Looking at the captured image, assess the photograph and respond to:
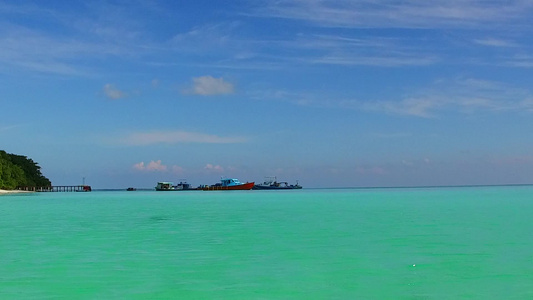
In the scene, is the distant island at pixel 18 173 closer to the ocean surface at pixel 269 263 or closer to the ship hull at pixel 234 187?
the ship hull at pixel 234 187

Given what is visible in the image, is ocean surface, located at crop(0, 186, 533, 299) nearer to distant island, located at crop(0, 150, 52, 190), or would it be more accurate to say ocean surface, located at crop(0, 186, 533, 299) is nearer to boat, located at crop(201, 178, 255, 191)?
distant island, located at crop(0, 150, 52, 190)

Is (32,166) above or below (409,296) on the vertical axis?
above

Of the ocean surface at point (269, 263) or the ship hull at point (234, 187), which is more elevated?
the ship hull at point (234, 187)

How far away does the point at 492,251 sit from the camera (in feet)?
73.2

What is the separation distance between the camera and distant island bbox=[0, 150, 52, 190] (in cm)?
12712

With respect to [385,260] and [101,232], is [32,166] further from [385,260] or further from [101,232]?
[385,260]

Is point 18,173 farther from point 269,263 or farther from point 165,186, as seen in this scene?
point 269,263

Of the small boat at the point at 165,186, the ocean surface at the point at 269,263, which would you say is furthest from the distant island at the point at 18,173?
the ocean surface at the point at 269,263

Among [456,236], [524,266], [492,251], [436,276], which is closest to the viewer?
[436,276]

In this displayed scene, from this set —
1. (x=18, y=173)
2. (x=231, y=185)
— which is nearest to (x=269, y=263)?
(x=18, y=173)

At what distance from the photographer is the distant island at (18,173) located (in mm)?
127125

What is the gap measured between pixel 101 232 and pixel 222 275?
16.1 metres

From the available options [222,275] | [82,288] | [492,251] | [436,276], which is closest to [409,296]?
[436,276]

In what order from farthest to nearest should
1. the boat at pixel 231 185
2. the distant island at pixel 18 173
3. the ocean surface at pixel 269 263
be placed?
1. the boat at pixel 231 185
2. the distant island at pixel 18 173
3. the ocean surface at pixel 269 263
